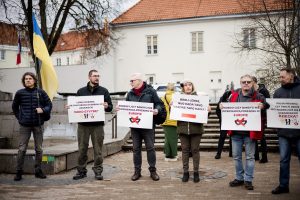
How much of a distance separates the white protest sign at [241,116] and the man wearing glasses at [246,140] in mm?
102

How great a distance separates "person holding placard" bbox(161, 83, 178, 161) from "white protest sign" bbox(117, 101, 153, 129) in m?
2.55

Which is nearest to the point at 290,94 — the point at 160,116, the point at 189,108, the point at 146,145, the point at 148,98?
the point at 189,108

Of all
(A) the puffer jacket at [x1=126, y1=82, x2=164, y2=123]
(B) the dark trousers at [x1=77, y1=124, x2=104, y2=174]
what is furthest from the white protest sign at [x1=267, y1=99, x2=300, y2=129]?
(B) the dark trousers at [x1=77, y1=124, x2=104, y2=174]

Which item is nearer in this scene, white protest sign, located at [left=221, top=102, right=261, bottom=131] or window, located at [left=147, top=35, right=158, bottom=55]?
white protest sign, located at [left=221, top=102, right=261, bottom=131]

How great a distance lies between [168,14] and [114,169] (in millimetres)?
29307

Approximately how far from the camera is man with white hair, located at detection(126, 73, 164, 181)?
8.71 metres

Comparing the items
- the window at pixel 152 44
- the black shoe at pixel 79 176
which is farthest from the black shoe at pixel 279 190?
the window at pixel 152 44

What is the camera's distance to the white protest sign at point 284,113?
7.40 m

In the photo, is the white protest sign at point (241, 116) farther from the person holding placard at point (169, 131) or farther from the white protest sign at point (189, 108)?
the person holding placard at point (169, 131)

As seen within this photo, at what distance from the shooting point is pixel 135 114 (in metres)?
8.73

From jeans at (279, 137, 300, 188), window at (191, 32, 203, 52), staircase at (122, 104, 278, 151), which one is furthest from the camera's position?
window at (191, 32, 203, 52)

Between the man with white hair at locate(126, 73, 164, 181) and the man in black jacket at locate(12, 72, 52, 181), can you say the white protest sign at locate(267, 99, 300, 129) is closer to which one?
the man with white hair at locate(126, 73, 164, 181)

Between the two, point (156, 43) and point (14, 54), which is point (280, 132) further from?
point (14, 54)

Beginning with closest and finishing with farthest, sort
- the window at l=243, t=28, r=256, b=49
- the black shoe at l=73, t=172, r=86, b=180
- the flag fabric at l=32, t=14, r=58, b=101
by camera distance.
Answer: the black shoe at l=73, t=172, r=86, b=180
the flag fabric at l=32, t=14, r=58, b=101
the window at l=243, t=28, r=256, b=49
